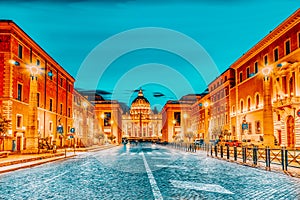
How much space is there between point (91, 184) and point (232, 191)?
428 cm

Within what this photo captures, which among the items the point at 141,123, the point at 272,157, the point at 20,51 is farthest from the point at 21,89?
the point at 141,123

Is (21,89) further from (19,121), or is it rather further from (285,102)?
(285,102)

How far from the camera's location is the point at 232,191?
939 cm

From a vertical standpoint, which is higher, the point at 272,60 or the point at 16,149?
the point at 272,60

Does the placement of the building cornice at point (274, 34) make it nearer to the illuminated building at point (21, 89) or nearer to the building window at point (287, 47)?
the building window at point (287, 47)

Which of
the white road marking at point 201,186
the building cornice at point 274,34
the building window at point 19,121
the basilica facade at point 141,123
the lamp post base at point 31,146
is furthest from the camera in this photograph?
the basilica facade at point 141,123

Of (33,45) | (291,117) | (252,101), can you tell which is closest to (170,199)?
(291,117)

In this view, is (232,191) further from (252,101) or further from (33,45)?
(252,101)

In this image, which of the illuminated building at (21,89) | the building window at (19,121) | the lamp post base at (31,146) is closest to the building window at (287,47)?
the illuminated building at (21,89)

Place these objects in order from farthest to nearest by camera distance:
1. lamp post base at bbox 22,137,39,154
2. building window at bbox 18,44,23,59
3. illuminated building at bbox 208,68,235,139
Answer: illuminated building at bbox 208,68,235,139, building window at bbox 18,44,23,59, lamp post base at bbox 22,137,39,154

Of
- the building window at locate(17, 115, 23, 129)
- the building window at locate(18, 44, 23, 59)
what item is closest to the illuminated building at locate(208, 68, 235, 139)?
the building window at locate(17, 115, 23, 129)

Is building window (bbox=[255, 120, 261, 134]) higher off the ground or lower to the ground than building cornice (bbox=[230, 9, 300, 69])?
lower

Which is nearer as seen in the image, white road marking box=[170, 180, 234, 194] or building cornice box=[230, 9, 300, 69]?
white road marking box=[170, 180, 234, 194]

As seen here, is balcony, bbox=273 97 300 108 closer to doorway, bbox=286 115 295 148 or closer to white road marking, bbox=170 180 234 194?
doorway, bbox=286 115 295 148
